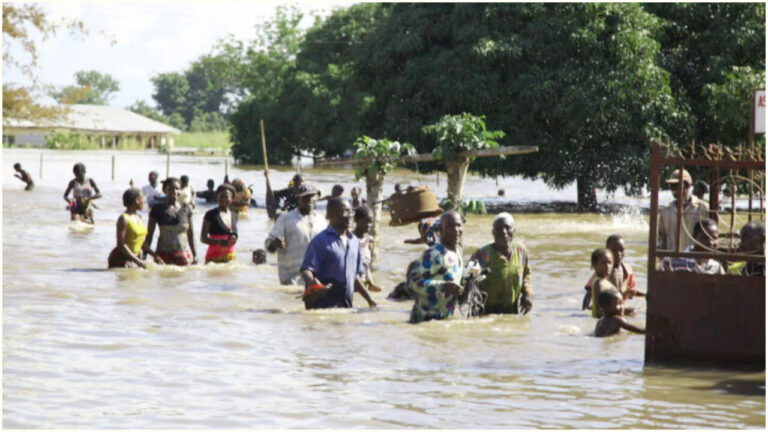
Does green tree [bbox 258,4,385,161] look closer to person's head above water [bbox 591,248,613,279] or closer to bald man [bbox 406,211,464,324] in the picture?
person's head above water [bbox 591,248,613,279]

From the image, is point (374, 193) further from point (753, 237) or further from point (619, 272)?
point (753, 237)

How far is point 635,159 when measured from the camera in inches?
1245

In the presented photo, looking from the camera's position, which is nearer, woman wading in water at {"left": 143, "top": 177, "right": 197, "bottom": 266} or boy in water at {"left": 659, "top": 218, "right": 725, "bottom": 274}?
boy in water at {"left": 659, "top": 218, "right": 725, "bottom": 274}

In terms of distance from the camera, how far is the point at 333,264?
32.6ft

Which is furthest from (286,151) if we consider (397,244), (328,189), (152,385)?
(152,385)

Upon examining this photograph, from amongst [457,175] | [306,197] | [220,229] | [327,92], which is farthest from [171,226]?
[327,92]

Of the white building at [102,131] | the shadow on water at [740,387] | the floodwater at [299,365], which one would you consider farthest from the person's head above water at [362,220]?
the white building at [102,131]

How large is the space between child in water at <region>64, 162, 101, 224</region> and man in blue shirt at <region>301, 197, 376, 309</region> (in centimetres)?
1175

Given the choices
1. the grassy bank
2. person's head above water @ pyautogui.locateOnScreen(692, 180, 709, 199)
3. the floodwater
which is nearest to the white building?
the grassy bank

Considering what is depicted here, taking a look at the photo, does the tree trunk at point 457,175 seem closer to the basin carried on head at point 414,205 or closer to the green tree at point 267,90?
the basin carried on head at point 414,205

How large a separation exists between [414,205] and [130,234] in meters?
3.65

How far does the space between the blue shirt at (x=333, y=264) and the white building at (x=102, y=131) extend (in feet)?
277

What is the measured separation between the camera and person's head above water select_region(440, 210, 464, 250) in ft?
31.1

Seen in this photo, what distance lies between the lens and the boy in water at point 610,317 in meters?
9.98
